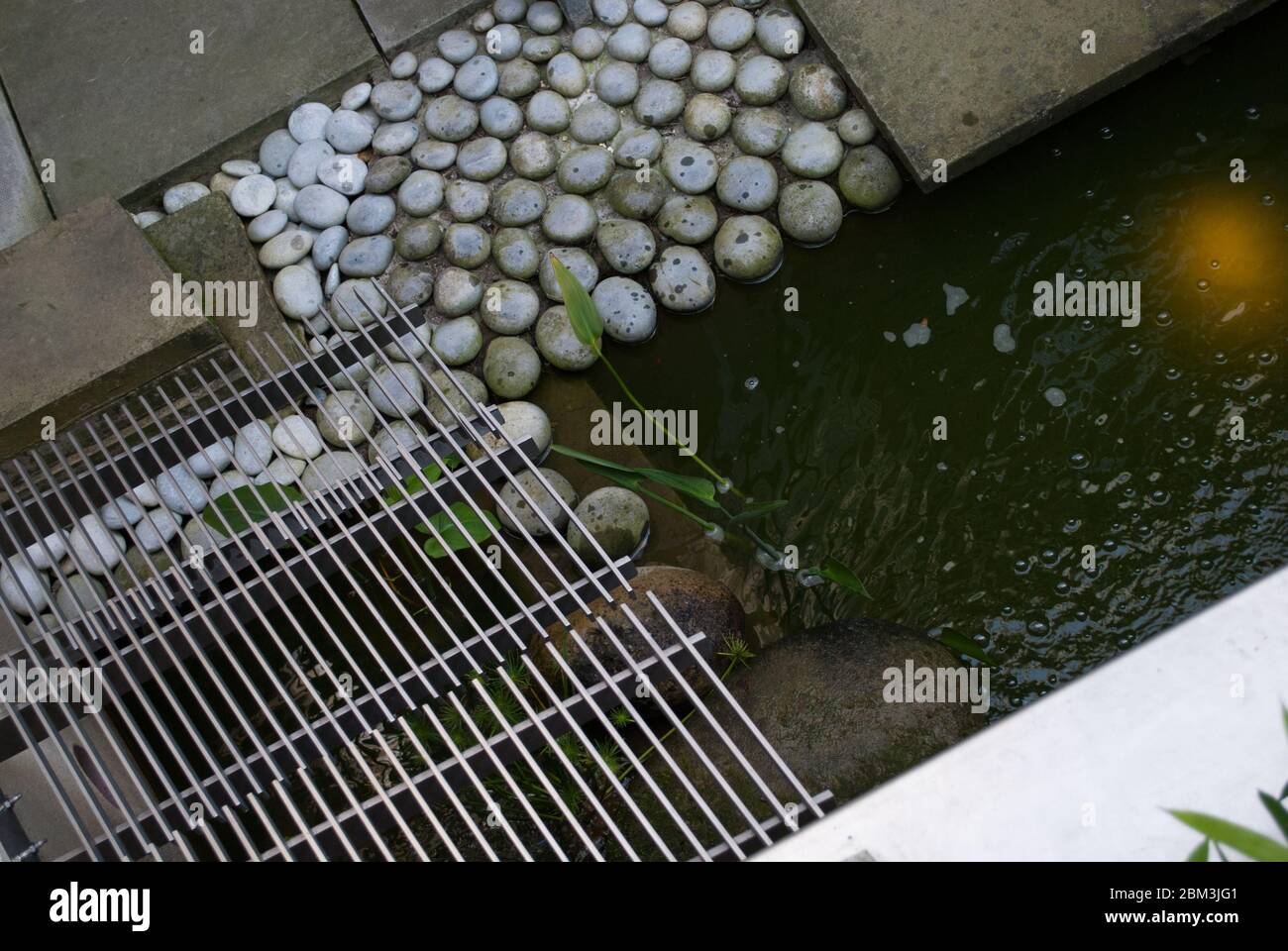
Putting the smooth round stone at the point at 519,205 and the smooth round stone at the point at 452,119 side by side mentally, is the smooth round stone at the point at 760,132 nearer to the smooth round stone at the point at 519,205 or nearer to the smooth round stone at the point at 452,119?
the smooth round stone at the point at 519,205

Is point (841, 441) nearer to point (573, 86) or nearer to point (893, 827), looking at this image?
point (573, 86)

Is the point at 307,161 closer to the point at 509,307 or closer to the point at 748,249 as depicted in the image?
the point at 509,307

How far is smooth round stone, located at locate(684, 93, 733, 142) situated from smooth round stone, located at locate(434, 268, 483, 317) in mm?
776

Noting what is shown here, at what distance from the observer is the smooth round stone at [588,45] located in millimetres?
3463

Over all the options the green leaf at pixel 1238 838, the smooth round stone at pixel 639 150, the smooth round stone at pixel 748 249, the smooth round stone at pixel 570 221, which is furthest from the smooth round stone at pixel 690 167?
the green leaf at pixel 1238 838

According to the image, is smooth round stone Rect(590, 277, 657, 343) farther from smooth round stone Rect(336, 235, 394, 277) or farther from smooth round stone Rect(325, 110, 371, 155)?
smooth round stone Rect(325, 110, 371, 155)

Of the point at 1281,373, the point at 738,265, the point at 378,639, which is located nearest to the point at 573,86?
the point at 738,265

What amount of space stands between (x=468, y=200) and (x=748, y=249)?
2.75 feet

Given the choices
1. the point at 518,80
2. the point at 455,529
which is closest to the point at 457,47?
the point at 518,80

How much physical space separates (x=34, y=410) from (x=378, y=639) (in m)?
1.02

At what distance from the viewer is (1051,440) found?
9.30ft

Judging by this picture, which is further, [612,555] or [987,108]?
[987,108]

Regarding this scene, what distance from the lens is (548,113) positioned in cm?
339

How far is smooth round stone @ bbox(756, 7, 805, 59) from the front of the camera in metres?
3.35
